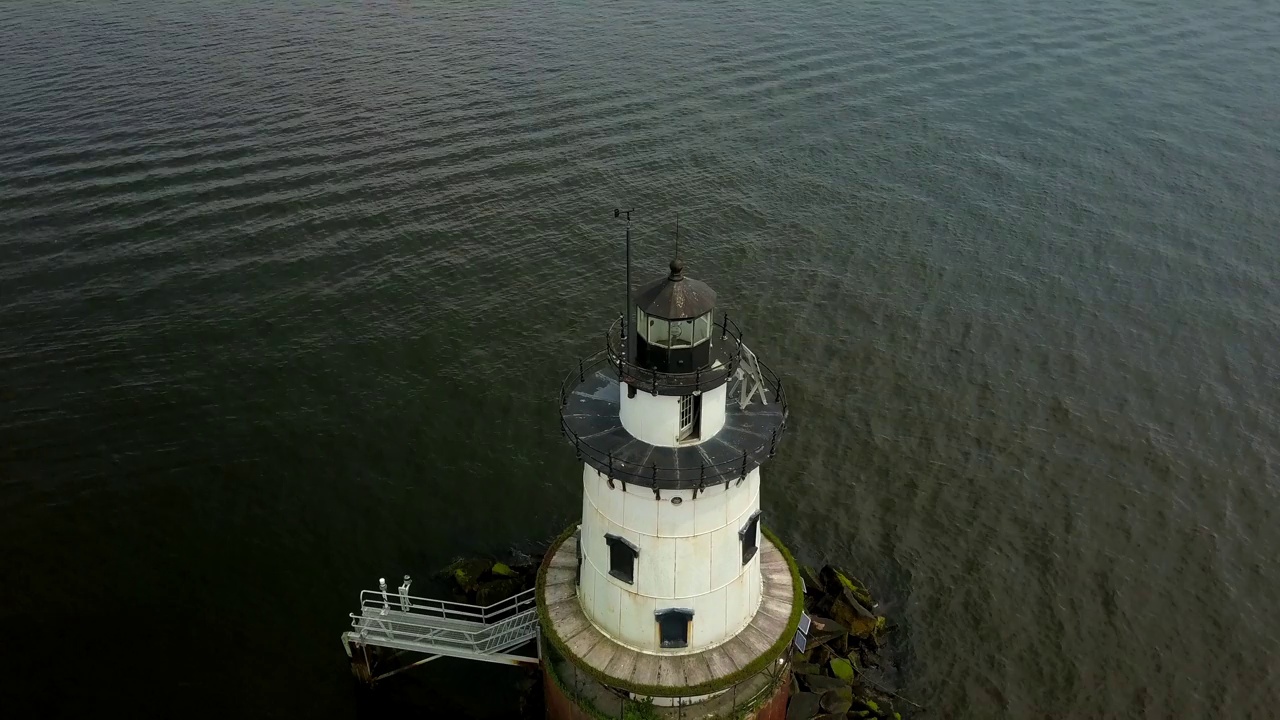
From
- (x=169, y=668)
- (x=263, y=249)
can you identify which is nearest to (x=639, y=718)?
(x=169, y=668)

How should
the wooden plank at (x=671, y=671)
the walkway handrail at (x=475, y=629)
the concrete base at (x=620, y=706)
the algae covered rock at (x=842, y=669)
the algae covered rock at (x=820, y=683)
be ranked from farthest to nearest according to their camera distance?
the algae covered rock at (x=842, y=669) < the algae covered rock at (x=820, y=683) < the walkway handrail at (x=475, y=629) < the concrete base at (x=620, y=706) < the wooden plank at (x=671, y=671)

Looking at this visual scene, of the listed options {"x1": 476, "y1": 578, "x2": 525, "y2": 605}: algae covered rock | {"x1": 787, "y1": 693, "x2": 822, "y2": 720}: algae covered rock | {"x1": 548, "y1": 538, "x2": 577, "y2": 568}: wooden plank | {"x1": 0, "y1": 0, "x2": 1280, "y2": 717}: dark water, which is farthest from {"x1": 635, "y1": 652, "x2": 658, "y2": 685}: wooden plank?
{"x1": 476, "y1": 578, "x2": 525, "y2": 605}: algae covered rock

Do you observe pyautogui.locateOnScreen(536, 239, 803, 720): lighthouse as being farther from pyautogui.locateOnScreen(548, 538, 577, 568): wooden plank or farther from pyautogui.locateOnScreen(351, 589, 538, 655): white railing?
pyautogui.locateOnScreen(351, 589, 538, 655): white railing

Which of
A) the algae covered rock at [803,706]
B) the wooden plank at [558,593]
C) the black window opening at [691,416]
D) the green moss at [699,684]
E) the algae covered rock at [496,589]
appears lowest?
the algae covered rock at [803,706]

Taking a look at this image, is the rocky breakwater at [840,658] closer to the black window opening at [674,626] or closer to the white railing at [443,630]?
the black window opening at [674,626]

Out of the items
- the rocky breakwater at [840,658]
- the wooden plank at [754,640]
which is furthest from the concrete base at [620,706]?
the rocky breakwater at [840,658]

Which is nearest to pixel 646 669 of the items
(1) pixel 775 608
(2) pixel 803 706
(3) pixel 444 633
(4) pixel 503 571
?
(1) pixel 775 608

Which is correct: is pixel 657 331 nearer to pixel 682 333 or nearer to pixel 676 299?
pixel 682 333
